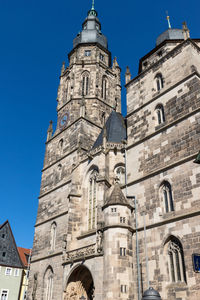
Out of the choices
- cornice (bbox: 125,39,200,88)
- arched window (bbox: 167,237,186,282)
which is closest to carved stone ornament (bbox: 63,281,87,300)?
arched window (bbox: 167,237,186,282)

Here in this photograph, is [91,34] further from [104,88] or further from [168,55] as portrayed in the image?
[168,55]

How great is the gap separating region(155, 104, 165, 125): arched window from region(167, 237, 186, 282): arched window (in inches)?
248

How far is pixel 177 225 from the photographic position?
12211 mm

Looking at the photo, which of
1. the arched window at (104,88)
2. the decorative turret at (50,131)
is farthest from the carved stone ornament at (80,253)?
the arched window at (104,88)

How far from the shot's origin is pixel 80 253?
15.0m

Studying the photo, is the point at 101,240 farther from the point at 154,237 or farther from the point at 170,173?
the point at 170,173

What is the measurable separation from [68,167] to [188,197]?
1140 cm

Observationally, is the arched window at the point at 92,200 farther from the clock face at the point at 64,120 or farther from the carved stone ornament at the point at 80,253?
the clock face at the point at 64,120

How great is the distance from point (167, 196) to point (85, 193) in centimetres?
637

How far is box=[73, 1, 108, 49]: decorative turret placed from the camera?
30641 millimetres

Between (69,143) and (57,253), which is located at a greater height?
(69,143)

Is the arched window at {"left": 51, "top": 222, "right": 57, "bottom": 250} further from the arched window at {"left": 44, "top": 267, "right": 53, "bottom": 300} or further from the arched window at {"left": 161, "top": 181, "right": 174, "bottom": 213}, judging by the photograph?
the arched window at {"left": 161, "top": 181, "right": 174, "bottom": 213}

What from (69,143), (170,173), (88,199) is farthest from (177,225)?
(69,143)

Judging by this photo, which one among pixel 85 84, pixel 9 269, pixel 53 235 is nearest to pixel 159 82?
pixel 85 84
